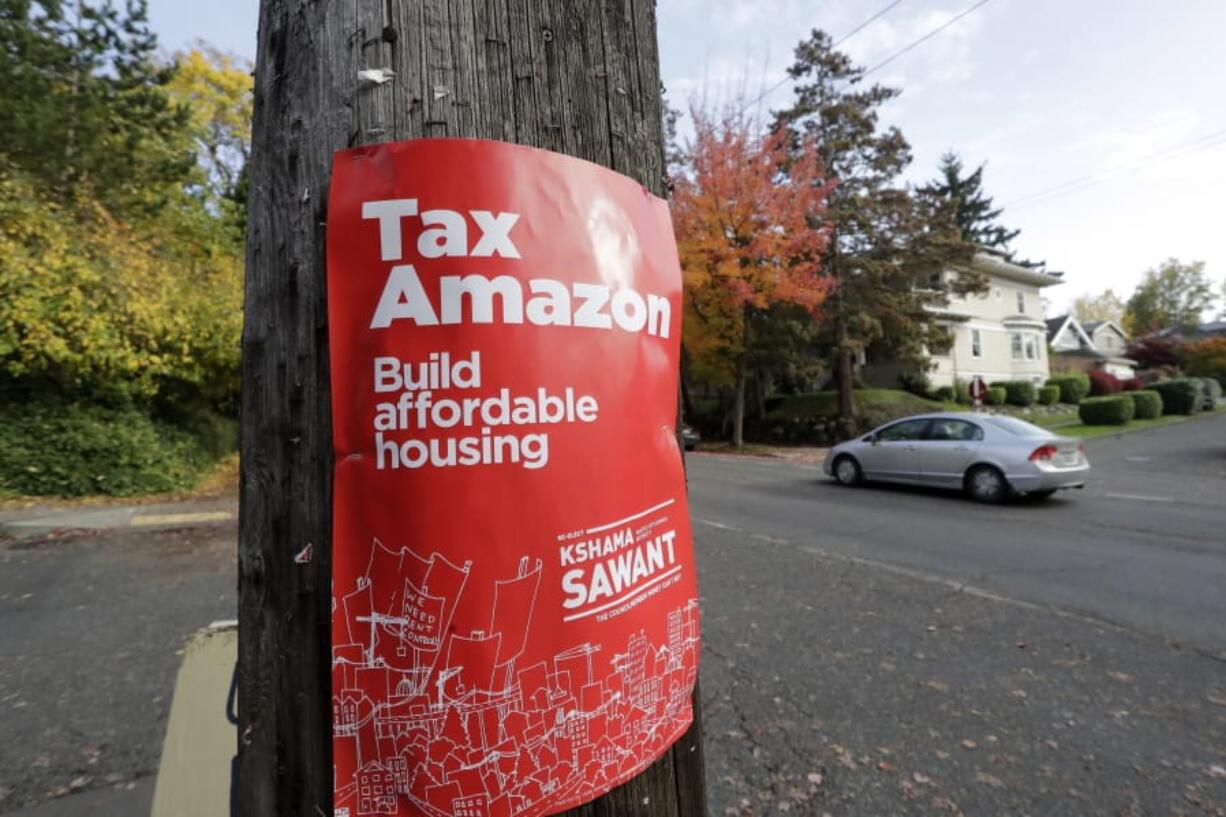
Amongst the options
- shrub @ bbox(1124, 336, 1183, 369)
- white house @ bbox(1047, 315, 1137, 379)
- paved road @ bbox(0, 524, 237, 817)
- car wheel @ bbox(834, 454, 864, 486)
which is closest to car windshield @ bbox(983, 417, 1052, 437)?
car wheel @ bbox(834, 454, 864, 486)

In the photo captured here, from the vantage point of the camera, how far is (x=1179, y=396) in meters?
29.6

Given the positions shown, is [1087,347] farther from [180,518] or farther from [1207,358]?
[180,518]

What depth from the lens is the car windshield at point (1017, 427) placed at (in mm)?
10211

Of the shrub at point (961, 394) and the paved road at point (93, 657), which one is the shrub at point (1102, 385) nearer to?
the shrub at point (961, 394)

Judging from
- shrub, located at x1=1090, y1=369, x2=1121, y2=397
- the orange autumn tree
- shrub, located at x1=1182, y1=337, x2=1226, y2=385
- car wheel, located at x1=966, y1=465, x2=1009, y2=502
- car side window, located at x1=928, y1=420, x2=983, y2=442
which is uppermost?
the orange autumn tree

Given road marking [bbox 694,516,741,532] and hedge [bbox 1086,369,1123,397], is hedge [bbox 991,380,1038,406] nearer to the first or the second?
hedge [bbox 1086,369,1123,397]

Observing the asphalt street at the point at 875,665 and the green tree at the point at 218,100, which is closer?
the asphalt street at the point at 875,665

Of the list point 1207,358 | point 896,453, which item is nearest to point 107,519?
point 896,453

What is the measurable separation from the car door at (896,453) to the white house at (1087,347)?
39280 millimetres

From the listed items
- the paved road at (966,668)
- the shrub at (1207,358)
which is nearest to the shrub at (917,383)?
the shrub at (1207,358)

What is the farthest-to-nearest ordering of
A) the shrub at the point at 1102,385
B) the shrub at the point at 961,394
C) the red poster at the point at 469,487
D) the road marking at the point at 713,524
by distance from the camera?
1. the shrub at the point at 1102,385
2. the shrub at the point at 961,394
3. the road marking at the point at 713,524
4. the red poster at the point at 469,487

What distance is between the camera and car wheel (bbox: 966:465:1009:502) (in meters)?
10.1

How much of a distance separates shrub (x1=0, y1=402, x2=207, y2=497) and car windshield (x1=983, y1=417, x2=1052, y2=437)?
1462cm

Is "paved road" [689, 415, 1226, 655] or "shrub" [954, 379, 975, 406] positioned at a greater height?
"shrub" [954, 379, 975, 406]
